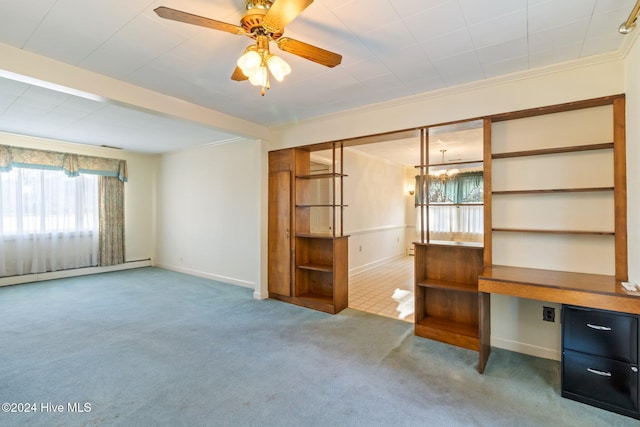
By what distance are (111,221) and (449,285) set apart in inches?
256

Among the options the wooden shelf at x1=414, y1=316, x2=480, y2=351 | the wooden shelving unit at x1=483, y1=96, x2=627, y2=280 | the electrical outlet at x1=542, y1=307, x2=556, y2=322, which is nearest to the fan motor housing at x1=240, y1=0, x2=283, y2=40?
the wooden shelving unit at x1=483, y1=96, x2=627, y2=280

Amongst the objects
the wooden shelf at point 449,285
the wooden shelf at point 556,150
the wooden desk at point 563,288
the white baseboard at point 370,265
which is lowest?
the white baseboard at point 370,265

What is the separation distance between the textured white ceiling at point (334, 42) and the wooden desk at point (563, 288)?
176 cm

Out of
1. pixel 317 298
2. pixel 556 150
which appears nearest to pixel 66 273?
pixel 317 298

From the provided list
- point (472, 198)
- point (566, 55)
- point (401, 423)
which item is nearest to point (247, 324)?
point (401, 423)

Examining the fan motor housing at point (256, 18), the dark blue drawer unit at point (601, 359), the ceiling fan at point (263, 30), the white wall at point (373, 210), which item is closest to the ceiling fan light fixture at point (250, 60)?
the ceiling fan at point (263, 30)

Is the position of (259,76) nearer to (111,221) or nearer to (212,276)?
(212,276)

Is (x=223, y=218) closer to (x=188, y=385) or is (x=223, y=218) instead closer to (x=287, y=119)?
(x=287, y=119)

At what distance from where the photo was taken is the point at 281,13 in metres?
1.48

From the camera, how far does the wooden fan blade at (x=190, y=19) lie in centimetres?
141

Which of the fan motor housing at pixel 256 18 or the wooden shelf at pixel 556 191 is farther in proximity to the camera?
the wooden shelf at pixel 556 191

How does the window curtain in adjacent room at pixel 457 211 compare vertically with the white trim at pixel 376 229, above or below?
above

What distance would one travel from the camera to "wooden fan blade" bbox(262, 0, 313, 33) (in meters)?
1.40

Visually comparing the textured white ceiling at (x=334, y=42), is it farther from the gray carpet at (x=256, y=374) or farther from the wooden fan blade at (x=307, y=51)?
the gray carpet at (x=256, y=374)
